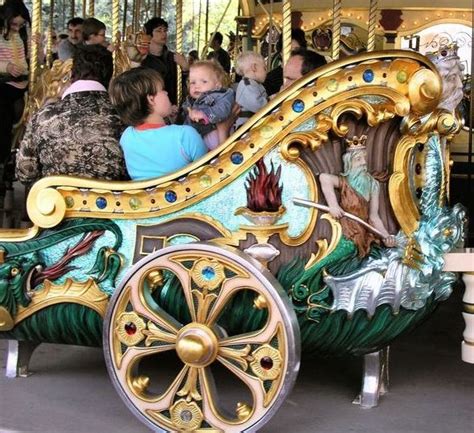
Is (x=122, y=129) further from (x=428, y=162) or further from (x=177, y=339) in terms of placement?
(x=428, y=162)

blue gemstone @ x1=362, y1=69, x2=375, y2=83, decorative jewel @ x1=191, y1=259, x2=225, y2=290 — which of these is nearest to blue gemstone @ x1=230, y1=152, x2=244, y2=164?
decorative jewel @ x1=191, y1=259, x2=225, y2=290

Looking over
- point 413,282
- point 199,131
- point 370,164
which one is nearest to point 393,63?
point 370,164

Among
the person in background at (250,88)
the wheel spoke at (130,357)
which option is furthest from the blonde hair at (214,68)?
the wheel spoke at (130,357)

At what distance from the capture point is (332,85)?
10.6 feet

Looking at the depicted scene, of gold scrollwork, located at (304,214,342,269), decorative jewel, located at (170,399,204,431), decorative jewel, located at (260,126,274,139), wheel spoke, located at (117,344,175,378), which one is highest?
decorative jewel, located at (260,126,274,139)

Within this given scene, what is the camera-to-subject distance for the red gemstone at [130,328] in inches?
129

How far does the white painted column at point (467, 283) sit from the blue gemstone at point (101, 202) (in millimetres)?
1184

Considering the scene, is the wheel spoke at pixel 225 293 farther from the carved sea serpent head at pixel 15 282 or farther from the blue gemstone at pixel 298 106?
the carved sea serpent head at pixel 15 282

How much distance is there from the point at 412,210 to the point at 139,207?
93 cm

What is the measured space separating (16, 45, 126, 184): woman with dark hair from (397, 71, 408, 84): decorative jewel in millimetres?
1093

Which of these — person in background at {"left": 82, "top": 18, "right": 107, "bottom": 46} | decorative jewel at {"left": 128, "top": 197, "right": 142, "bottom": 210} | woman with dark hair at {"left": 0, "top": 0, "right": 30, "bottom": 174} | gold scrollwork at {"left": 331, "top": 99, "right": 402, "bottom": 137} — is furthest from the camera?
woman with dark hair at {"left": 0, "top": 0, "right": 30, "bottom": 174}

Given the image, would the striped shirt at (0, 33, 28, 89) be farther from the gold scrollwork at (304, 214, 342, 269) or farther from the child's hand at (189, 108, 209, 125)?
the gold scrollwork at (304, 214, 342, 269)

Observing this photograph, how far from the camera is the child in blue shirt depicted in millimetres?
3531

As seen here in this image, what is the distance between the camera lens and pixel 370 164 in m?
3.31
